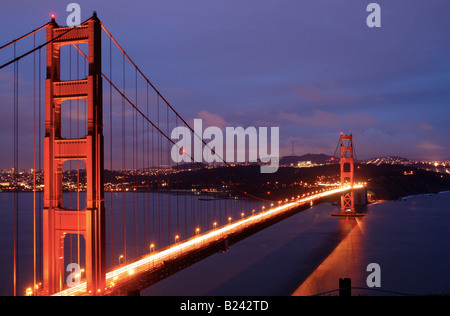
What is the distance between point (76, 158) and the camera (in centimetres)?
934

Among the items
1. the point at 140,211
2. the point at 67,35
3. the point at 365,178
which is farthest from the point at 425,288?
the point at 365,178

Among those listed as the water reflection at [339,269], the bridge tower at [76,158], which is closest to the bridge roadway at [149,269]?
the bridge tower at [76,158]

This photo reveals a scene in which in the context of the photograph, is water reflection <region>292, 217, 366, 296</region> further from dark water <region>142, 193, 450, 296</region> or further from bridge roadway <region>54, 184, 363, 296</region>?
bridge roadway <region>54, 184, 363, 296</region>

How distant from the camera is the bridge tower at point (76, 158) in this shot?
29.7ft

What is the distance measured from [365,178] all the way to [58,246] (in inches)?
3575

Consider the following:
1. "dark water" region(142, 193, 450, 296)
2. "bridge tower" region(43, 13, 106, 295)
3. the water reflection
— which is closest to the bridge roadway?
"bridge tower" region(43, 13, 106, 295)

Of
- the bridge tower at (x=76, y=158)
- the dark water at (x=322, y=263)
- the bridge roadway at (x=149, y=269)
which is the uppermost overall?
the bridge tower at (x=76, y=158)

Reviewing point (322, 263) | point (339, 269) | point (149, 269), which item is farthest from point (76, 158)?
point (322, 263)

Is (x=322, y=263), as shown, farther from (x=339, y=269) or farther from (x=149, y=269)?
(x=149, y=269)

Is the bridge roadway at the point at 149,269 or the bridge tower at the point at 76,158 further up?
the bridge tower at the point at 76,158

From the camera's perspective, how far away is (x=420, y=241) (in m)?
31.7

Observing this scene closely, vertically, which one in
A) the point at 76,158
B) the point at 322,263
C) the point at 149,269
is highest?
the point at 76,158

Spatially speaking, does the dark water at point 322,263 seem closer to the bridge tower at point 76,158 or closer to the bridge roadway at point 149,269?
the bridge roadway at point 149,269
